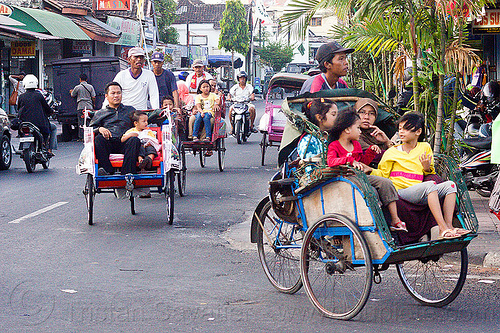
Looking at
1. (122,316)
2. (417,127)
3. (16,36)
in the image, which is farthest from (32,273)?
(16,36)

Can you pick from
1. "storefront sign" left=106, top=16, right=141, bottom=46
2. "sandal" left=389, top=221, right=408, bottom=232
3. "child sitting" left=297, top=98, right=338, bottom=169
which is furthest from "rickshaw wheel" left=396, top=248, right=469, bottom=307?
"storefront sign" left=106, top=16, right=141, bottom=46

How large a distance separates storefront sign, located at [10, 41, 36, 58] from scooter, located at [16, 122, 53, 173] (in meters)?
A: 15.6

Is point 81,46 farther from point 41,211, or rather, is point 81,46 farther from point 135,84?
point 41,211

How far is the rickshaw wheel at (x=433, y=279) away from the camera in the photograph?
5227mm

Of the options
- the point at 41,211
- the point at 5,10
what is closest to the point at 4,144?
the point at 41,211

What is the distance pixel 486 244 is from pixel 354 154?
2.65m

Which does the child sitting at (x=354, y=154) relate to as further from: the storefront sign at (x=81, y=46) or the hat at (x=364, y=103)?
the storefront sign at (x=81, y=46)

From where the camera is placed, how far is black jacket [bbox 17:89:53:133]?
1506cm

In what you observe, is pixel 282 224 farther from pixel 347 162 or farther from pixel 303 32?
pixel 303 32

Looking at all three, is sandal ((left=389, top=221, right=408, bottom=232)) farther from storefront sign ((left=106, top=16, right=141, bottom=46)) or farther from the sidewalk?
storefront sign ((left=106, top=16, right=141, bottom=46))

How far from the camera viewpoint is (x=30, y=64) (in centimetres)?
3262

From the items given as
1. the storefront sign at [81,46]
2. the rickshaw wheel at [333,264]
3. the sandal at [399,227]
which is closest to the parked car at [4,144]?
the rickshaw wheel at [333,264]

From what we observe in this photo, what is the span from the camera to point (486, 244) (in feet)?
24.0

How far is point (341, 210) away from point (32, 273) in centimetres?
299
